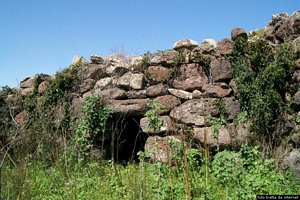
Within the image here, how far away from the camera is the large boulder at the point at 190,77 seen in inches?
231

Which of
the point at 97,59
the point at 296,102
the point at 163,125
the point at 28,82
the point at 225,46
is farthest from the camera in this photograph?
the point at 28,82

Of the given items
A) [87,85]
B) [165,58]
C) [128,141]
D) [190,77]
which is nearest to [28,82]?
[87,85]

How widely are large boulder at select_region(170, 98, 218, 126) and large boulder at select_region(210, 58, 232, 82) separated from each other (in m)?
0.49

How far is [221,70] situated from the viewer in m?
5.75

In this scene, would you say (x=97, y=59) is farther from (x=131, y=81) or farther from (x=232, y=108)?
(x=232, y=108)

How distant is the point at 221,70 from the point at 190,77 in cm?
61

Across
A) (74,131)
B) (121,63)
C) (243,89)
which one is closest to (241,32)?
(243,89)

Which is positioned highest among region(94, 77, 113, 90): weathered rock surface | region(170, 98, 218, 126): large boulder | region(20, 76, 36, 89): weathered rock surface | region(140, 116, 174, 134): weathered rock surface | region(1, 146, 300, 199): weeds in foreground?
region(20, 76, 36, 89): weathered rock surface

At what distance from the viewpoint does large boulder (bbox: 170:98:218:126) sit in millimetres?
5500

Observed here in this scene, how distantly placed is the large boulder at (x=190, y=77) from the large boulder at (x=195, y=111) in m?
0.36

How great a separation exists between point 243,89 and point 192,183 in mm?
2457

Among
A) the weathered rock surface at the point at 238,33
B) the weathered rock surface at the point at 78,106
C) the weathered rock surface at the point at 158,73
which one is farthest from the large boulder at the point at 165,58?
the weathered rock surface at the point at 78,106

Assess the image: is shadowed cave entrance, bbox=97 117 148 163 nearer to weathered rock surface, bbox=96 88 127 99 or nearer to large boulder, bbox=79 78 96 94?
weathered rock surface, bbox=96 88 127 99

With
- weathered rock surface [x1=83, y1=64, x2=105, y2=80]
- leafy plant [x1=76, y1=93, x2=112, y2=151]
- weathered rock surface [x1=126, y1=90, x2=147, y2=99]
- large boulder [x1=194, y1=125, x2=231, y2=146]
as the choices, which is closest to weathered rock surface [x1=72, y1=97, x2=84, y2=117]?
leafy plant [x1=76, y1=93, x2=112, y2=151]
